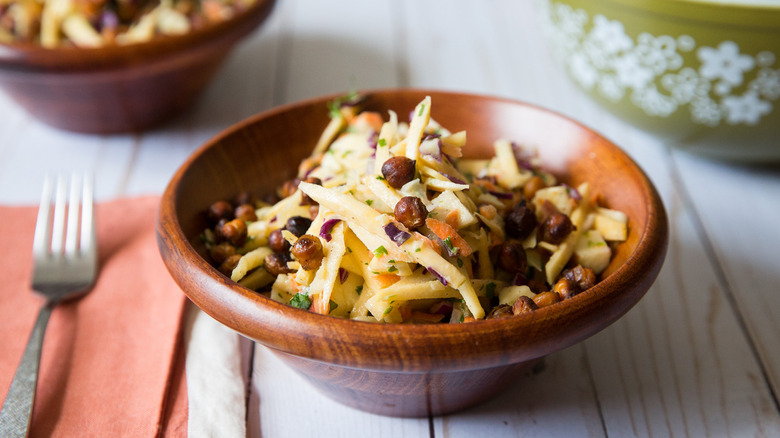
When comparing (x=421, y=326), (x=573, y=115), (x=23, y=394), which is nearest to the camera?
(x=421, y=326)

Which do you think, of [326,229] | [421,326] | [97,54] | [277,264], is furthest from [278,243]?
[97,54]

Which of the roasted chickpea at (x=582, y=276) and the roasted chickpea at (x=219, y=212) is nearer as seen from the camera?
the roasted chickpea at (x=582, y=276)

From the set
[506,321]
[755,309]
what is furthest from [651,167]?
[506,321]

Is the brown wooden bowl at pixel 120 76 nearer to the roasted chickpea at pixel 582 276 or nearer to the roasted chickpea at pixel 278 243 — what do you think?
the roasted chickpea at pixel 278 243

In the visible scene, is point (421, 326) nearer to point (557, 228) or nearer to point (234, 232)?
point (557, 228)

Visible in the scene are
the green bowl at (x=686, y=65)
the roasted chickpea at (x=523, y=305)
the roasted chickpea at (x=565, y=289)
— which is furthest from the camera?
the green bowl at (x=686, y=65)

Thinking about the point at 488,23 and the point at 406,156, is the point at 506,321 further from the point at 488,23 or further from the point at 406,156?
the point at 488,23

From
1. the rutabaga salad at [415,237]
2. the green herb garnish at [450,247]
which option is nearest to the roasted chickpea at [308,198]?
the rutabaga salad at [415,237]

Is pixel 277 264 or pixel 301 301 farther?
pixel 277 264
